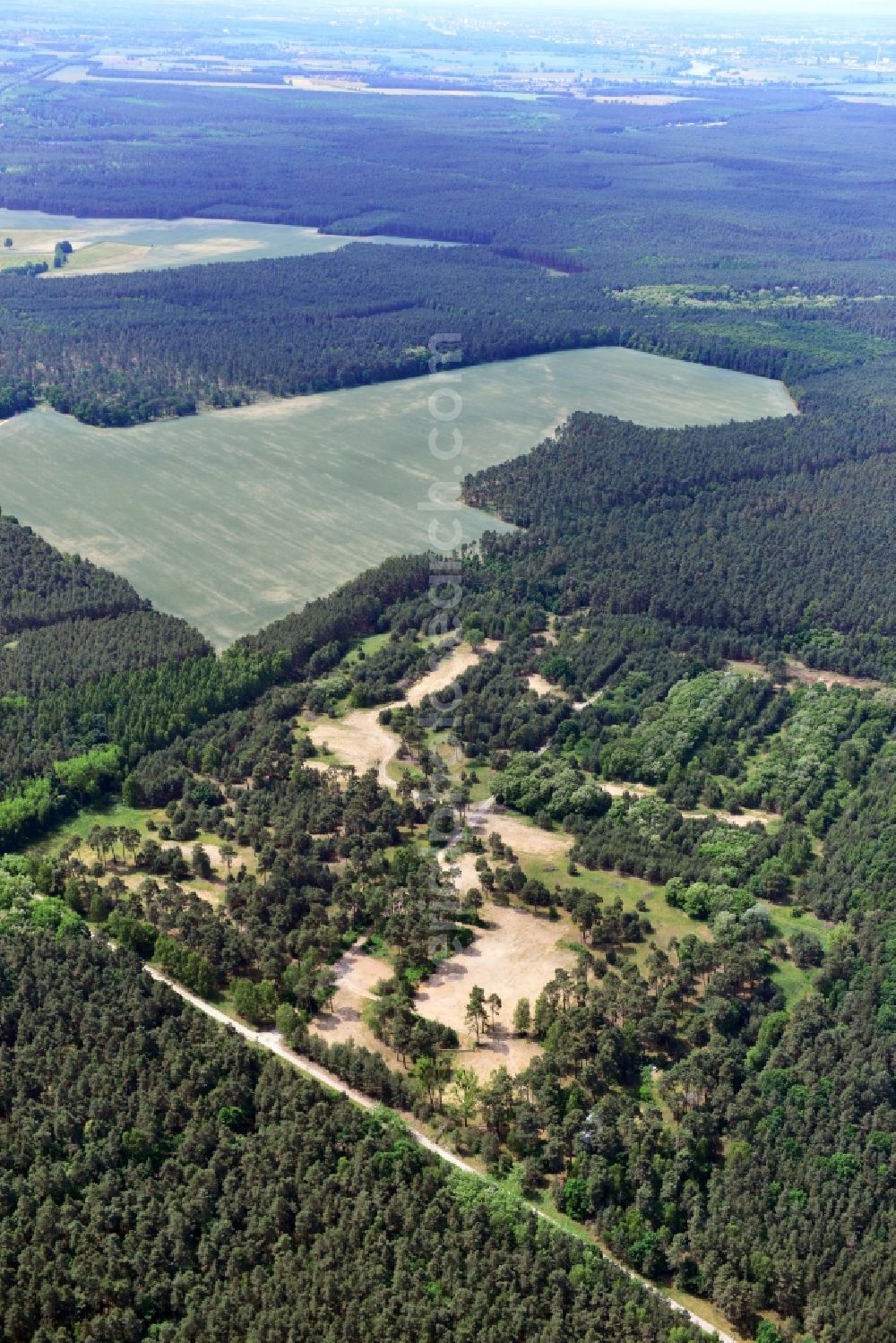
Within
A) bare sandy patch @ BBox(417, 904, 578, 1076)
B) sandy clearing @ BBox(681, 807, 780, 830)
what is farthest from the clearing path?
sandy clearing @ BBox(681, 807, 780, 830)

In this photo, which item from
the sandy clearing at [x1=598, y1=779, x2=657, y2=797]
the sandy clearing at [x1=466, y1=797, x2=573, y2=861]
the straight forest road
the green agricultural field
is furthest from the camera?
the green agricultural field

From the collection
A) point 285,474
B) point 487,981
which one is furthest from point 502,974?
point 285,474

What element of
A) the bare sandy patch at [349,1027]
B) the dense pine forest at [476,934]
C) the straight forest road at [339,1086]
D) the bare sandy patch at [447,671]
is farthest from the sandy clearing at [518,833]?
the straight forest road at [339,1086]

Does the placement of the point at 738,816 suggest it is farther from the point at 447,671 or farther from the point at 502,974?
the point at 447,671

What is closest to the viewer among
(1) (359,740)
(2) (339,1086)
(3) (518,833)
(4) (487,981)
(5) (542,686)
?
(2) (339,1086)

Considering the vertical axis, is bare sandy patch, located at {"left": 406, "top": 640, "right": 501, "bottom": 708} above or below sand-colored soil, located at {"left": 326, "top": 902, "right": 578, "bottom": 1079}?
above

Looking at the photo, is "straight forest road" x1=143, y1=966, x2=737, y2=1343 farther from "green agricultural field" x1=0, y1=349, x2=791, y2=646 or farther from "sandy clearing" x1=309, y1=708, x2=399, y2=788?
"green agricultural field" x1=0, y1=349, x2=791, y2=646

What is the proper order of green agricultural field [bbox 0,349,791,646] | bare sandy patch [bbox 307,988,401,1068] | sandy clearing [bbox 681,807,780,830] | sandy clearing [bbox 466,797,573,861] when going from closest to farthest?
bare sandy patch [bbox 307,988,401,1068] → sandy clearing [bbox 466,797,573,861] → sandy clearing [bbox 681,807,780,830] → green agricultural field [bbox 0,349,791,646]
